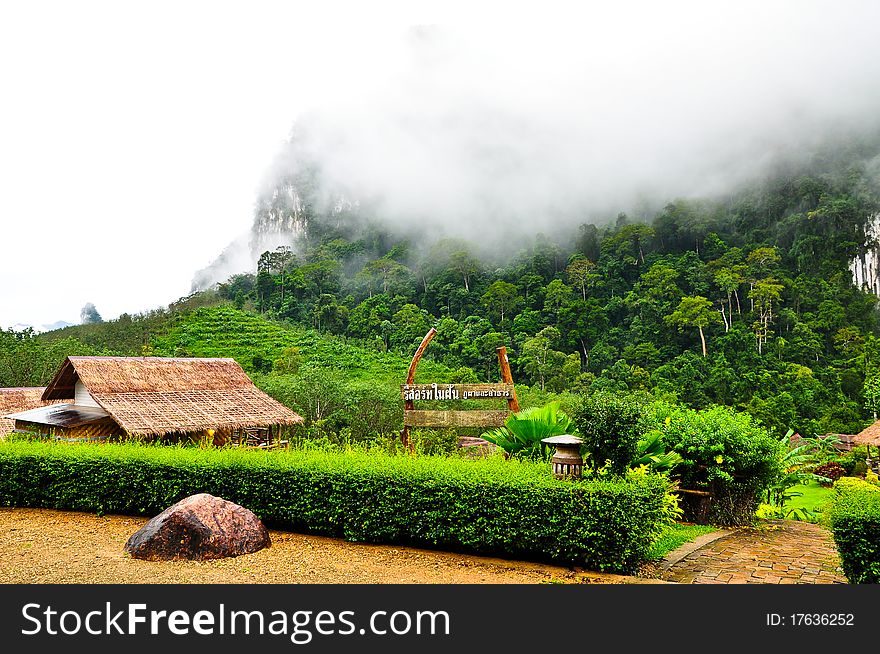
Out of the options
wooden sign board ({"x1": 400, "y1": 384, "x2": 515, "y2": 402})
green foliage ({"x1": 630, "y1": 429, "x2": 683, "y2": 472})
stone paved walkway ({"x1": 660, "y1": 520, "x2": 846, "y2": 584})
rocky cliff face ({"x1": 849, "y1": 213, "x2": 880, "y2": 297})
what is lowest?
stone paved walkway ({"x1": 660, "y1": 520, "x2": 846, "y2": 584})

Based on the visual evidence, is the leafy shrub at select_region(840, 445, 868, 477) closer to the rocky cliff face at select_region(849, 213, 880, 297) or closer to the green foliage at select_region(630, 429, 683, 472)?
the green foliage at select_region(630, 429, 683, 472)

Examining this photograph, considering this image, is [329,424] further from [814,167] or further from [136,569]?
[814,167]

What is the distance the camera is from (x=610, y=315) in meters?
52.3

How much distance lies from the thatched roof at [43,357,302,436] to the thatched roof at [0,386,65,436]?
421cm

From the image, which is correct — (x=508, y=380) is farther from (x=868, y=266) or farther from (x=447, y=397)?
(x=868, y=266)

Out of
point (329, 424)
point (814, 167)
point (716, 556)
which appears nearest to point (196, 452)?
point (716, 556)

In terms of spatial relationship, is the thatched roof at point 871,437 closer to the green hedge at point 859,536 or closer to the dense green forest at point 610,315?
the dense green forest at point 610,315

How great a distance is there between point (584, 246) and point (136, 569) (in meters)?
61.6

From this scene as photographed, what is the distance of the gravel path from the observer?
5293 mm

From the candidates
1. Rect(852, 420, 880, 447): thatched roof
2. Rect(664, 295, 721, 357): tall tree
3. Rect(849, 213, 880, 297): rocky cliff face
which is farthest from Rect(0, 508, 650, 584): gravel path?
Rect(849, 213, 880, 297): rocky cliff face

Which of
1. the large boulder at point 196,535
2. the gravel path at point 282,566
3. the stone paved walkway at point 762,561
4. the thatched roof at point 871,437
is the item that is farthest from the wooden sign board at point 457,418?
the thatched roof at point 871,437

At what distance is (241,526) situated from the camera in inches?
245

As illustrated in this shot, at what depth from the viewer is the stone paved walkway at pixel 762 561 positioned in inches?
215

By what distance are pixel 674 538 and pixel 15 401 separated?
1768 centimetres
